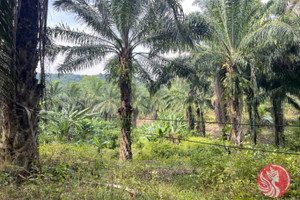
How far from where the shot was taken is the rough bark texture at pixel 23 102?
13.5 feet

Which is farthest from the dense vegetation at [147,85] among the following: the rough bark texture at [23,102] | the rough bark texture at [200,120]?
the rough bark texture at [200,120]

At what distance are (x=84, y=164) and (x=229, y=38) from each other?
25.0ft

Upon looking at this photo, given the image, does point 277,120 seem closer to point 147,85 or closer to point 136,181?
point 147,85

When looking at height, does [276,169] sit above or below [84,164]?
above

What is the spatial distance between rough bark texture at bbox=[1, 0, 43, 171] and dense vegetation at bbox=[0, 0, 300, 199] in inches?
0.7

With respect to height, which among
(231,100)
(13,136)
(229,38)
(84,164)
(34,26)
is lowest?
(84,164)

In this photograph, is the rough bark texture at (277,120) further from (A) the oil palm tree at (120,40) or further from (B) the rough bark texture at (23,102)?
(B) the rough bark texture at (23,102)

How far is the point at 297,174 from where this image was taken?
449 centimetres

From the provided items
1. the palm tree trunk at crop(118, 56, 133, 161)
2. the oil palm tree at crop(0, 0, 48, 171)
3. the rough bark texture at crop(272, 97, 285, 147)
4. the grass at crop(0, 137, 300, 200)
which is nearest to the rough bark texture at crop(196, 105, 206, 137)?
the rough bark texture at crop(272, 97, 285, 147)

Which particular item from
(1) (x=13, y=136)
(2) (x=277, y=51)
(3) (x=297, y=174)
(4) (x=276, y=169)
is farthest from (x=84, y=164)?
(2) (x=277, y=51)

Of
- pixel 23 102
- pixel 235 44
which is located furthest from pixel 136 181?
pixel 235 44

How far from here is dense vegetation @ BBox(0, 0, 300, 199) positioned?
3887 mm

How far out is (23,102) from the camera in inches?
164

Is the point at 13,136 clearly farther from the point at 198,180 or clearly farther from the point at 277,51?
the point at 277,51
